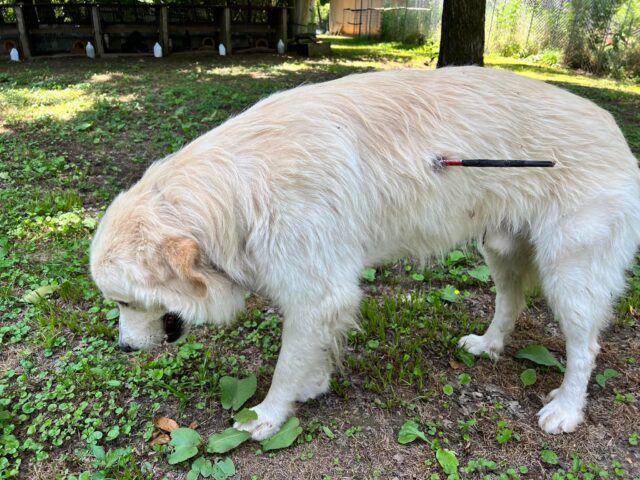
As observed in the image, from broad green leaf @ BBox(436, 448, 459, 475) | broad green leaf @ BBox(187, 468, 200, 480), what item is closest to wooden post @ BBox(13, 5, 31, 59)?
broad green leaf @ BBox(187, 468, 200, 480)

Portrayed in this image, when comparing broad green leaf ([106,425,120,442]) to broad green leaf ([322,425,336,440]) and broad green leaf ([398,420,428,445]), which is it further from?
broad green leaf ([398,420,428,445])

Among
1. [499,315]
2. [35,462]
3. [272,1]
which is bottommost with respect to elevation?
[35,462]

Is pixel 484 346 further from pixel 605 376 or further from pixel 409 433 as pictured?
pixel 409 433

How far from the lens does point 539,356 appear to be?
10.6 ft

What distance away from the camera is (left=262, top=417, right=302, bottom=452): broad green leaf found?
2648mm

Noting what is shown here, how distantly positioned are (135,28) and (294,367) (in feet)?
51.1

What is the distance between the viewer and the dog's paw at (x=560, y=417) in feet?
9.11

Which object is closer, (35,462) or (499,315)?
(35,462)

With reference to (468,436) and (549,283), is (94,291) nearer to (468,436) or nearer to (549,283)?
(468,436)

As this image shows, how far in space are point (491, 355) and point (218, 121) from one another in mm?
5611

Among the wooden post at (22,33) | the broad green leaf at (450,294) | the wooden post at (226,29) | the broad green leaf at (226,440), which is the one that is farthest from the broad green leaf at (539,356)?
the wooden post at (22,33)

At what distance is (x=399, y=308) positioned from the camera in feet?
12.4

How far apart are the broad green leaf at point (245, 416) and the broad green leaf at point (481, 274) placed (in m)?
2.25

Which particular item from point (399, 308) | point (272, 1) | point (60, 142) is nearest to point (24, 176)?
point (60, 142)
